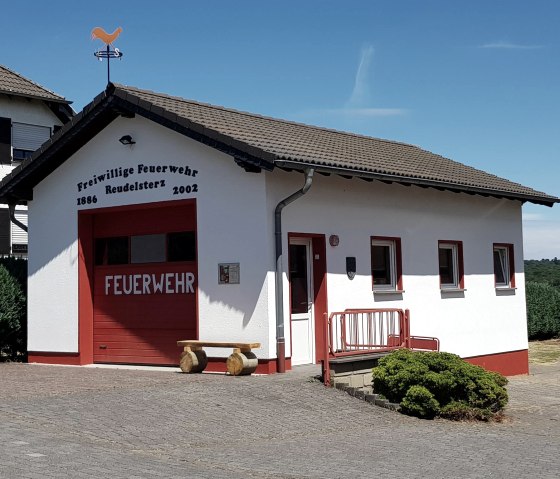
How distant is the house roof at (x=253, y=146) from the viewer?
14.5 metres

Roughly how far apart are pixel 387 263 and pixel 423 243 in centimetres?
110

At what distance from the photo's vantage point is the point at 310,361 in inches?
622

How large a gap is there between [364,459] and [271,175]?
615 centimetres

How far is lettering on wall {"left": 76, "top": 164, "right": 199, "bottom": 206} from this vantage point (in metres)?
15.7

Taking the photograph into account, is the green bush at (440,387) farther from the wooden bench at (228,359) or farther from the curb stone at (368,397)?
the wooden bench at (228,359)

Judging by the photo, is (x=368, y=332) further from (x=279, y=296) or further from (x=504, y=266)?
(x=504, y=266)

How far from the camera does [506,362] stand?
20.8 metres

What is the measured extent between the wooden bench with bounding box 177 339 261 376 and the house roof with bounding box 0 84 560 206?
283 cm

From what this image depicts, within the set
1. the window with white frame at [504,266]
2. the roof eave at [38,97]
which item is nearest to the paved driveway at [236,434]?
the window with white frame at [504,266]

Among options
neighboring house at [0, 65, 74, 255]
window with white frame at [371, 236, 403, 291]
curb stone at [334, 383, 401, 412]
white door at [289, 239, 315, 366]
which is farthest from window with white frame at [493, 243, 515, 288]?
neighboring house at [0, 65, 74, 255]

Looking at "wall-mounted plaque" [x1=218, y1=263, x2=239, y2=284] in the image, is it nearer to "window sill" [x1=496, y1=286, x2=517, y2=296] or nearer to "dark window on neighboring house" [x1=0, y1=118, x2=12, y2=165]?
"window sill" [x1=496, y1=286, x2=517, y2=296]

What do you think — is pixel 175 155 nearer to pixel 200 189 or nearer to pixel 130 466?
pixel 200 189

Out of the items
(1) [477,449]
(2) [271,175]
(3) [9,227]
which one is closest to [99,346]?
(2) [271,175]

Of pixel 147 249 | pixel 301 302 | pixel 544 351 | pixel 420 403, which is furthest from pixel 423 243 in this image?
pixel 544 351
